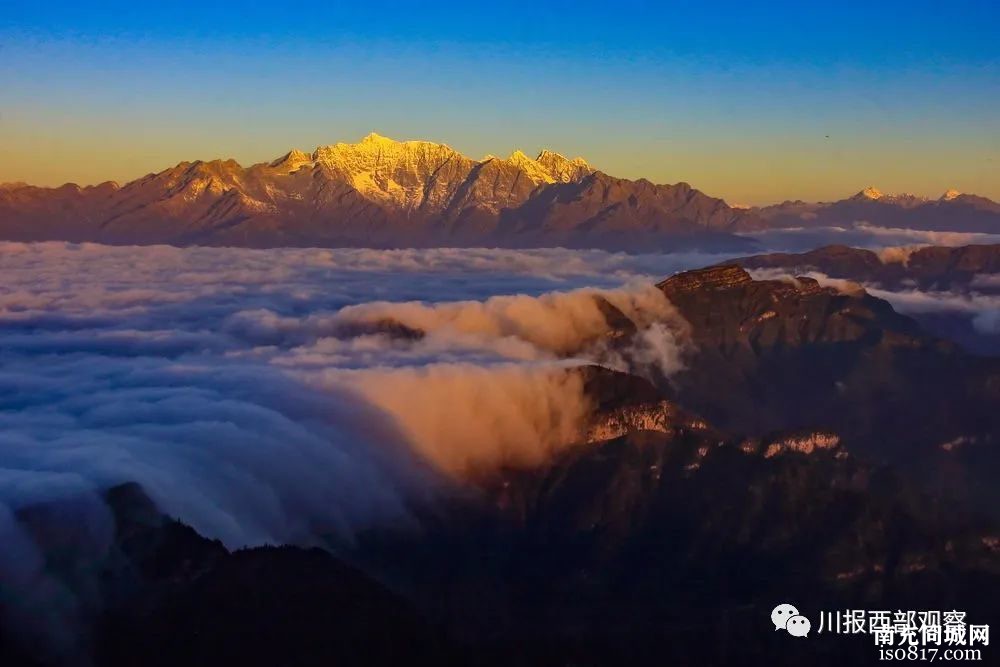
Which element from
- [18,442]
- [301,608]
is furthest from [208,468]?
[301,608]

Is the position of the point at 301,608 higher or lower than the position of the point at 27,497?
lower

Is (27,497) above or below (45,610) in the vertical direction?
above

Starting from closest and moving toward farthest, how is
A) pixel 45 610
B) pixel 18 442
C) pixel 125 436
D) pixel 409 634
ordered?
pixel 45 610 < pixel 409 634 < pixel 18 442 < pixel 125 436

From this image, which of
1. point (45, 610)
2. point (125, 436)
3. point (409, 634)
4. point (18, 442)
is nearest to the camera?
point (45, 610)

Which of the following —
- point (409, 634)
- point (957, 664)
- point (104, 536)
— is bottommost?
point (957, 664)

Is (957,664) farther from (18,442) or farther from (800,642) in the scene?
(18,442)

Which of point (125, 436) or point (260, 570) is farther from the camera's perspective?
point (125, 436)

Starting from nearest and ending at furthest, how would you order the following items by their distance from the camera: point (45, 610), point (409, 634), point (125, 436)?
1. point (45, 610)
2. point (409, 634)
3. point (125, 436)

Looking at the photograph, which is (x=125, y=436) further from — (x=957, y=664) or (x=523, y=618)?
(x=957, y=664)

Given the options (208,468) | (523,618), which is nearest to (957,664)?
(523,618)
